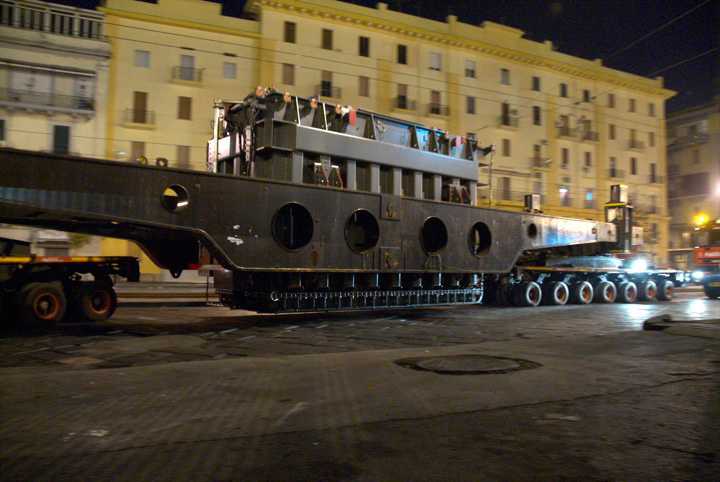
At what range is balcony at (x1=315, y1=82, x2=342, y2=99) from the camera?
3306 cm

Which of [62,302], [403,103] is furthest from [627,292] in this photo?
[62,302]

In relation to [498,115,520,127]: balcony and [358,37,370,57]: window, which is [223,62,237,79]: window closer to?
[358,37,370,57]: window

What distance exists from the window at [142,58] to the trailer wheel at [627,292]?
1070 inches

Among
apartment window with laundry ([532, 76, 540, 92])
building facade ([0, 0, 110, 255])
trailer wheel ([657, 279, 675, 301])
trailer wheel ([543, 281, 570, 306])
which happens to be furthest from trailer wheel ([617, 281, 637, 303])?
building facade ([0, 0, 110, 255])

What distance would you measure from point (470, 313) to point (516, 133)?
90.0 feet

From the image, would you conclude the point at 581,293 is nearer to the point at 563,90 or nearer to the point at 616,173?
the point at 563,90

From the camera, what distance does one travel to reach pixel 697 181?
54875mm

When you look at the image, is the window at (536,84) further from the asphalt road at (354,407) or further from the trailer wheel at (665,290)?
the asphalt road at (354,407)

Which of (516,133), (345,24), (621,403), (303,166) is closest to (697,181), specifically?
(516,133)

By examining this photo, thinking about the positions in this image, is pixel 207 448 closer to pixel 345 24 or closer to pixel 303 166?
pixel 303 166

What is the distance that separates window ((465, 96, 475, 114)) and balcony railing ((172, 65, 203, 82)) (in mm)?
18621

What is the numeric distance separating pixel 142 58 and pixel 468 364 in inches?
1142

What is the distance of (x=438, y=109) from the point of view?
1449 inches

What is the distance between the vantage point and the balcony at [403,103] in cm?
3536
